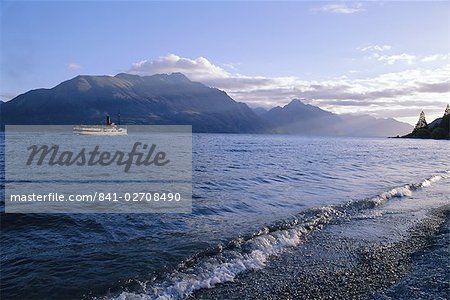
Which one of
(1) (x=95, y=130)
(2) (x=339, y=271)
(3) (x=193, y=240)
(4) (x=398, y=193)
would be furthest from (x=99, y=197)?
(1) (x=95, y=130)

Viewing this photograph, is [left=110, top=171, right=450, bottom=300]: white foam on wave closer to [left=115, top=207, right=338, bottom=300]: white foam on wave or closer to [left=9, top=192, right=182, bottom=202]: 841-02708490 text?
[left=115, top=207, right=338, bottom=300]: white foam on wave

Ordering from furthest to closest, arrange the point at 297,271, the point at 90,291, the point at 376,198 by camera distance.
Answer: the point at 376,198 < the point at 297,271 < the point at 90,291

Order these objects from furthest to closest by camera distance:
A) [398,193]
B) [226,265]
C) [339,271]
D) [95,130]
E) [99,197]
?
[95,130], [398,193], [99,197], [226,265], [339,271]

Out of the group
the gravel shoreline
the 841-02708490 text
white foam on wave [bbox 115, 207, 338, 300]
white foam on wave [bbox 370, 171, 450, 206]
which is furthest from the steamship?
the gravel shoreline

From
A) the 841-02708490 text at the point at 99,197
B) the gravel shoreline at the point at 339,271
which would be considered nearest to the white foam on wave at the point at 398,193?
the gravel shoreline at the point at 339,271

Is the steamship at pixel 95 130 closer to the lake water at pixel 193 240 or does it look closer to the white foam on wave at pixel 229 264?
the lake water at pixel 193 240

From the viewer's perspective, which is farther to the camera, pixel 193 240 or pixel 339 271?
pixel 193 240

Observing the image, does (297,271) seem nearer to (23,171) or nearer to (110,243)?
(110,243)

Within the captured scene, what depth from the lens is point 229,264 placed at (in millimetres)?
10438

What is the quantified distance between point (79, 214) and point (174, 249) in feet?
23.1

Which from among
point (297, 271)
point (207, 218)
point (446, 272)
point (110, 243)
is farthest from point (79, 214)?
point (446, 272)

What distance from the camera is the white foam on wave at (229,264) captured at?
875cm

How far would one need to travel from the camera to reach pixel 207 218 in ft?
53.3

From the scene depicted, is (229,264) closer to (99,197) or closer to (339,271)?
(339,271)
